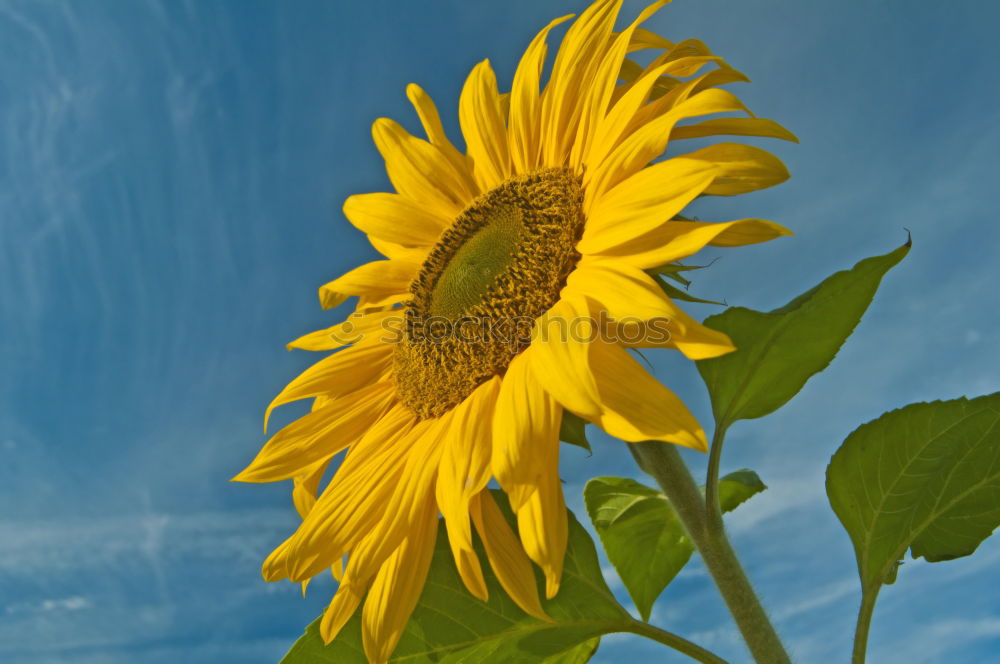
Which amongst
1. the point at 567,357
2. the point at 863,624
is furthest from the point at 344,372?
the point at 863,624

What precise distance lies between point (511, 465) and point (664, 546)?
129cm

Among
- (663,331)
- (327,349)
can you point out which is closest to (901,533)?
(663,331)

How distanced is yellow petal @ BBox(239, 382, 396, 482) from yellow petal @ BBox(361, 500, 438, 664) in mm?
565

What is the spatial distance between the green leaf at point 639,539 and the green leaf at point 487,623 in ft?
1.54

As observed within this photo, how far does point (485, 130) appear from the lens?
9.24 feet

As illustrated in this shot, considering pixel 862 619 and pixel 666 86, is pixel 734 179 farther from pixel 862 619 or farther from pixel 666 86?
pixel 862 619

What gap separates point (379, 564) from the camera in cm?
200

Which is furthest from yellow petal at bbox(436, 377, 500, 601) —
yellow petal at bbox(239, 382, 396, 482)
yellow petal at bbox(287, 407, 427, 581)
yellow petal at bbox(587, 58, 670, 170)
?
yellow petal at bbox(587, 58, 670, 170)

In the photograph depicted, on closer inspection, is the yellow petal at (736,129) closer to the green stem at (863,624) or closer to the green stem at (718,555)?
the green stem at (718,555)

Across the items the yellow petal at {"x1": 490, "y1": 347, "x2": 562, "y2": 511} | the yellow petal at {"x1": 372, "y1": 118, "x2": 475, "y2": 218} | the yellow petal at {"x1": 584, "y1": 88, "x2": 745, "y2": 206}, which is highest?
the yellow petal at {"x1": 372, "y1": 118, "x2": 475, "y2": 218}

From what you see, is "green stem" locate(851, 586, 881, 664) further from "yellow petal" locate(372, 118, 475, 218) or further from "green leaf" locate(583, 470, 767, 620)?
"yellow petal" locate(372, 118, 475, 218)

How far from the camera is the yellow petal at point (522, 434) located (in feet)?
5.59

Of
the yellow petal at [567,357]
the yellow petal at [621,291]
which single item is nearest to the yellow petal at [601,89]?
the yellow petal at [621,291]

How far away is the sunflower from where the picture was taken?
5.71 feet
